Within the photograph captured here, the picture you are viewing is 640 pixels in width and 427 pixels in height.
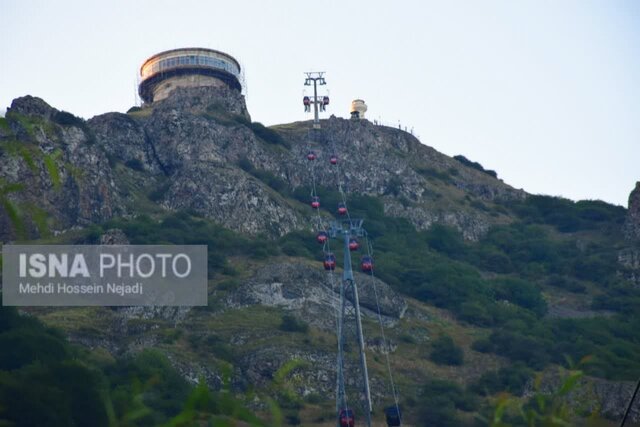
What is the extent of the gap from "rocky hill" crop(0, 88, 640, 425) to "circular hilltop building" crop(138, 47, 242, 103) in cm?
557

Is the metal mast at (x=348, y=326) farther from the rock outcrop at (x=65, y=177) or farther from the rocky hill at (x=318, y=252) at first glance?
the rock outcrop at (x=65, y=177)

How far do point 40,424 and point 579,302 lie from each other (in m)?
68.9

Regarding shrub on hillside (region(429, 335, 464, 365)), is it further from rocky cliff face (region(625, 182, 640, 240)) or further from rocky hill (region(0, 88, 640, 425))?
rocky cliff face (region(625, 182, 640, 240))

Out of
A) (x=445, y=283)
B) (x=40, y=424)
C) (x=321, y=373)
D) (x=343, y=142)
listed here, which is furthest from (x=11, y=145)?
(x=343, y=142)

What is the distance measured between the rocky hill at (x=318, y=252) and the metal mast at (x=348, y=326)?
4.74ft

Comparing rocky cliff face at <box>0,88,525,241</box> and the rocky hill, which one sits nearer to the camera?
the rocky hill

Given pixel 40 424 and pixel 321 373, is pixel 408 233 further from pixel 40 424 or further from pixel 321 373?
pixel 40 424

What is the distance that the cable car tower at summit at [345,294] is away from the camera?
39125mm

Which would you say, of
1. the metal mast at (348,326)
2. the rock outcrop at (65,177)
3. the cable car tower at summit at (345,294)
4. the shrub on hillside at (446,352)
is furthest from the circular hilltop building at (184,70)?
the shrub on hillside at (446,352)

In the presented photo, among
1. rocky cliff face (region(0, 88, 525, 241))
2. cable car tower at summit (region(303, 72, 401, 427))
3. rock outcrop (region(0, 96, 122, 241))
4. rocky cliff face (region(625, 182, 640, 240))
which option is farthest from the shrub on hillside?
rocky cliff face (region(625, 182, 640, 240))

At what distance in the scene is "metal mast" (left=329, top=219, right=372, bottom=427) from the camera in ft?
123

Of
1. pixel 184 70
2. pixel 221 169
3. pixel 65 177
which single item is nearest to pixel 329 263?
pixel 65 177

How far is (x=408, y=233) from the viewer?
332ft

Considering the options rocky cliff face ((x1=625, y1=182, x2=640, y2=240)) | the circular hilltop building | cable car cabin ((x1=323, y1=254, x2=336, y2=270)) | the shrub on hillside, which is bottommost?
the shrub on hillside
